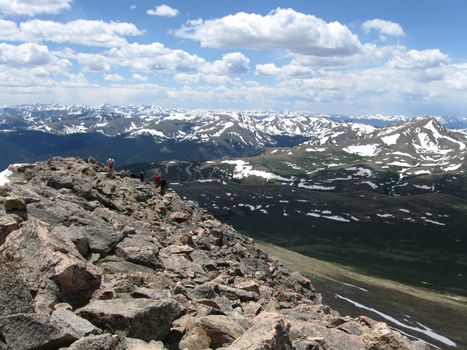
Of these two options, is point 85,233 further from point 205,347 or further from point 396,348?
point 396,348

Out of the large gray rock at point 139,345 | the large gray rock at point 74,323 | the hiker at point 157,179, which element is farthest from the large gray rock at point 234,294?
the hiker at point 157,179

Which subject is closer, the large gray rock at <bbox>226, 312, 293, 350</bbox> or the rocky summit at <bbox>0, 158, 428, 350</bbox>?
the rocky summit at <bbox>0, 158, 428, 350</bbox>

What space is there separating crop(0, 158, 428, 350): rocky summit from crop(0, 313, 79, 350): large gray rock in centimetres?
2

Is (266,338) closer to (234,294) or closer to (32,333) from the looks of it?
(32,333)

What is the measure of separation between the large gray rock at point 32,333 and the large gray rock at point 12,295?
→ 597mm

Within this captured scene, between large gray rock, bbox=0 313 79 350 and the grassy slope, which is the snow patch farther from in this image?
large gray rock, bbox=0 313 79 350

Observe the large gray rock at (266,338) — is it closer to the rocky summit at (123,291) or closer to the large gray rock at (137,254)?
the rocky summit at (123,291)

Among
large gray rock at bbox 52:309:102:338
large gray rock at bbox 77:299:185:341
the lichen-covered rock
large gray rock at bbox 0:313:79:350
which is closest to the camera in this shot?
large gray rock at bbox 0:313:79:350

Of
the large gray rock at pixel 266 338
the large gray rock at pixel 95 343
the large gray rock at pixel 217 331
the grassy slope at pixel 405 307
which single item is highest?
the large gray rock at pixel 95 343

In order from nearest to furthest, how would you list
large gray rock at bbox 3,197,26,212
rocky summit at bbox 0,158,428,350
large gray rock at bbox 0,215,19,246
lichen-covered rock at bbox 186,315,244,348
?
rocky summit at bbox 0,158,428,350 < lichen-covered rock at bbox 186,315,244,348 < large gray rock at bbox 0,215,19,246 < large gray rock at bbox 3,197,26,212

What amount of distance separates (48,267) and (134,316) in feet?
13.2

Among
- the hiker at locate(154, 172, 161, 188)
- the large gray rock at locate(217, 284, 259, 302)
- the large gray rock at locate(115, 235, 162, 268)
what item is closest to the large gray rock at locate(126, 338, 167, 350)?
the large gray rock at locate(217, 284, 259, 302)

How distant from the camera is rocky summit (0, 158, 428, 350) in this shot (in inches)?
485

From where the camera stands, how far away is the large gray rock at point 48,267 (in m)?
15.8
